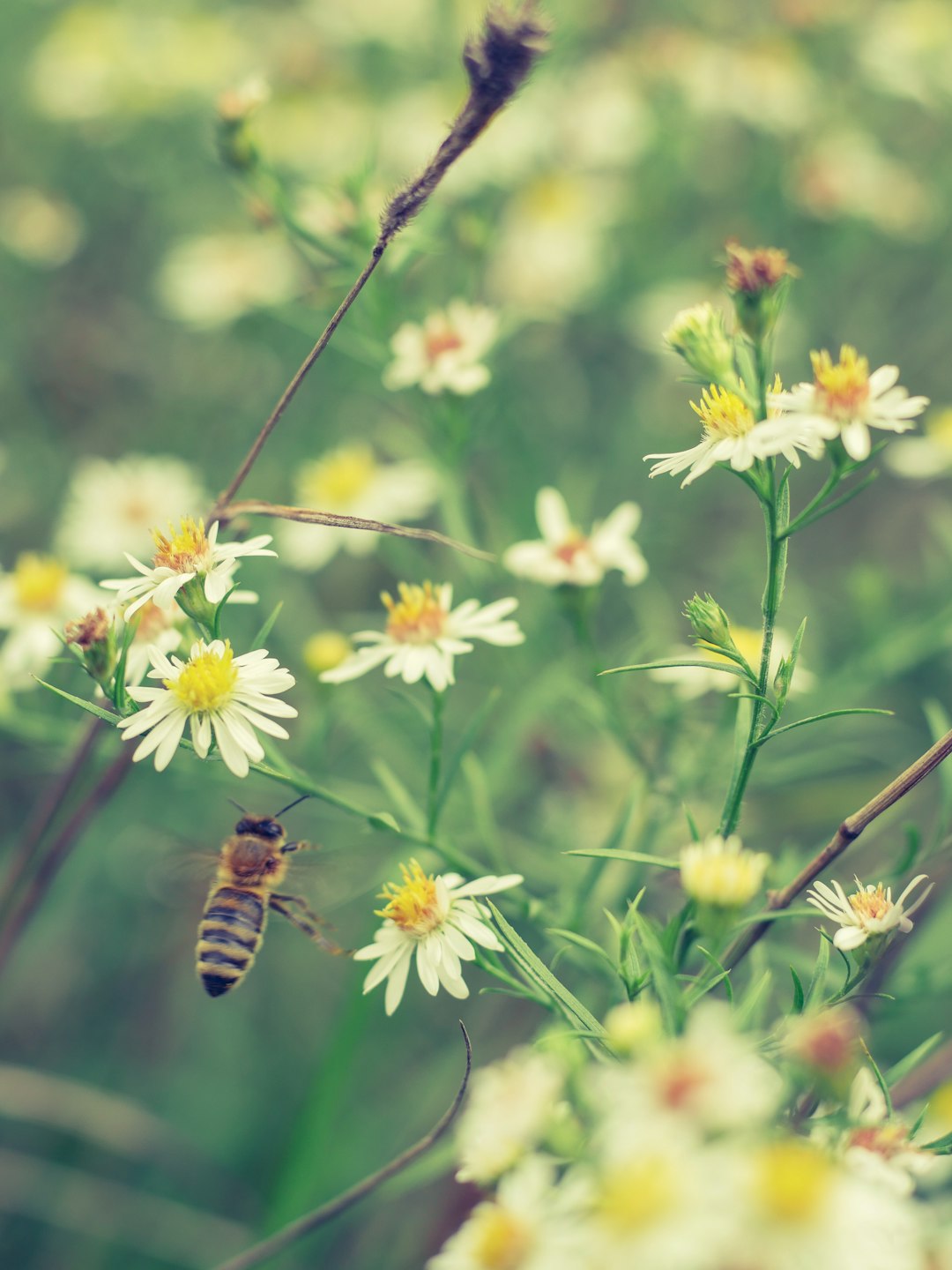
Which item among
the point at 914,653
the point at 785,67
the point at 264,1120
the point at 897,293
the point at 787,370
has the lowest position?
the point at 264,1120

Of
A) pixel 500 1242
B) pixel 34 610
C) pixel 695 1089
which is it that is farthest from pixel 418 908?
pixel 34 610

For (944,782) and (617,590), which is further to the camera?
(617,590)

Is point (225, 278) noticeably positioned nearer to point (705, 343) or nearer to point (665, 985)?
point (705, 343)

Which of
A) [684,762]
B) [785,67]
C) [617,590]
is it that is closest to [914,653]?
[684,762]

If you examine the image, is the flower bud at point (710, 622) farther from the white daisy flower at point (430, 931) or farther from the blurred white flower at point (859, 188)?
the blurred white flower at point (859, 188)

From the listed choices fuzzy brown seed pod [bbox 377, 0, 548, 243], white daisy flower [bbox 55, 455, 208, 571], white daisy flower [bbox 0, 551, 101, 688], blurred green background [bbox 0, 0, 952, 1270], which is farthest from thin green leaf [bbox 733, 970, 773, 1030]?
white daisy flower [bbox 55, 455, 208, 571]

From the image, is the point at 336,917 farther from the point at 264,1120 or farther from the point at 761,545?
the point at 761,545
